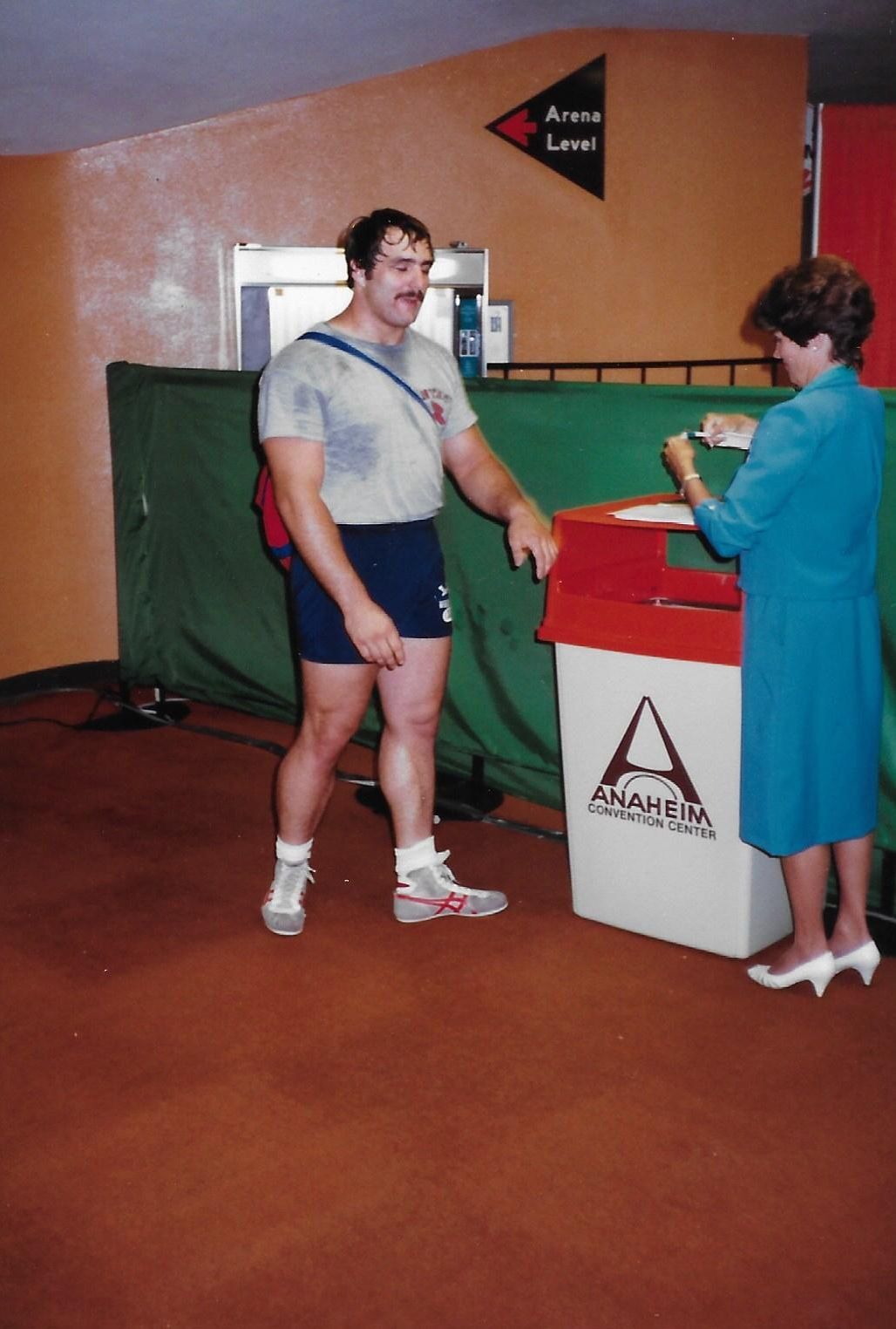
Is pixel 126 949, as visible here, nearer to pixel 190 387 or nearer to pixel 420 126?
pixel 190 387

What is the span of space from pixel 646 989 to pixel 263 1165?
0.94m

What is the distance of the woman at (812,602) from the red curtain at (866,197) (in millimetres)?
7383

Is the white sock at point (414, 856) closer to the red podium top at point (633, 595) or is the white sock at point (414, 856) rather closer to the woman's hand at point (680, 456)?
the red podium top at point (633, 595)

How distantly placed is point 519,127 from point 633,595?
408 cm

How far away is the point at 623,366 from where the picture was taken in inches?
193

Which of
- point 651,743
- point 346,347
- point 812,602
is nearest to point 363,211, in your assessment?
point 346,347

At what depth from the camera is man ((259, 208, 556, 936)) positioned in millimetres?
2682

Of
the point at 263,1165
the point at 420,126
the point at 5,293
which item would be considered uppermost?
the point at 420,126

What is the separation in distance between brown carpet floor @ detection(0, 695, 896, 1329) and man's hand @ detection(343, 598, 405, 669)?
0.71 metres

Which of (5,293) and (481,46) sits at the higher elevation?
(481,46)

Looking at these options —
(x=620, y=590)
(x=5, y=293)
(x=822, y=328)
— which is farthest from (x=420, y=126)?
(x=822, y=328)

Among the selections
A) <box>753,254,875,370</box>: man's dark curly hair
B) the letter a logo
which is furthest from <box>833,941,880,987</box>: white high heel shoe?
<box>753,254,875,370</box>: man's dark curly hair

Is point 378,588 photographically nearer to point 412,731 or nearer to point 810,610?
point 412,731

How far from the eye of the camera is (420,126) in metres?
6.14
